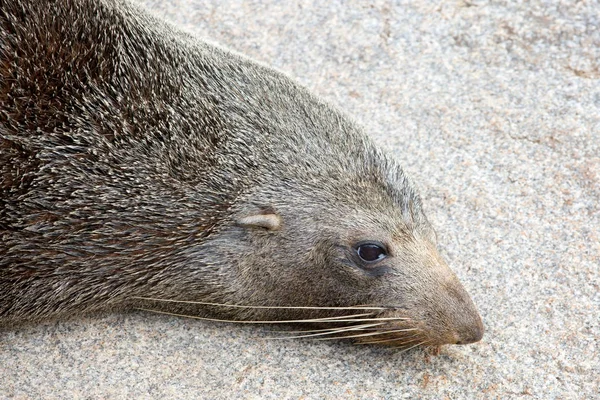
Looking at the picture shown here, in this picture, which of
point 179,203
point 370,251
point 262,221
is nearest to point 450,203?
point 370,251

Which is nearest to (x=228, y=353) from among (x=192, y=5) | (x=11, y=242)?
(x=11, y=242)

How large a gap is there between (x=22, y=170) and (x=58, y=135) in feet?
0.80

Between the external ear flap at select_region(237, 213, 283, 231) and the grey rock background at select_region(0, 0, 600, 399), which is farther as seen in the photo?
the external ear flap at select_region(237, 213, 283, 231)

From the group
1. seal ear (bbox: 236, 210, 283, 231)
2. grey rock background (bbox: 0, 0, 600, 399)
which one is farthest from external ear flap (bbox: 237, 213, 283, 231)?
grey rock background (bbox: 0, 0, 600, 399)

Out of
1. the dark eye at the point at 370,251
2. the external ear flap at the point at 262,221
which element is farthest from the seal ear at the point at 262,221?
the dark eye at the point at 370,251

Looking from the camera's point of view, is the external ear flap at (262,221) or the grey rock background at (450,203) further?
the external ear flap at (262,221)

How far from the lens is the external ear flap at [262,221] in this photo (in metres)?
4.29

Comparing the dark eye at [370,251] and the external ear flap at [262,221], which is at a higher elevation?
the dark eye at [370,251]

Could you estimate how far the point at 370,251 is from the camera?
429cm

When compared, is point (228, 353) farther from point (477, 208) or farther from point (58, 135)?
point (477, 208)

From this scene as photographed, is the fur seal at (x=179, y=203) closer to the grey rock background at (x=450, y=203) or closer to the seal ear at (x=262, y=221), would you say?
the seal ear at (x=262, y=221)

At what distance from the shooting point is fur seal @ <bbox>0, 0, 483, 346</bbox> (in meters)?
4.19

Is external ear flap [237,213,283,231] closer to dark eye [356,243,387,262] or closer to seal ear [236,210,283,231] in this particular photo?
seal ear [236,210,283,231]

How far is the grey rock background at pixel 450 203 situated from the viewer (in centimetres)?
418
